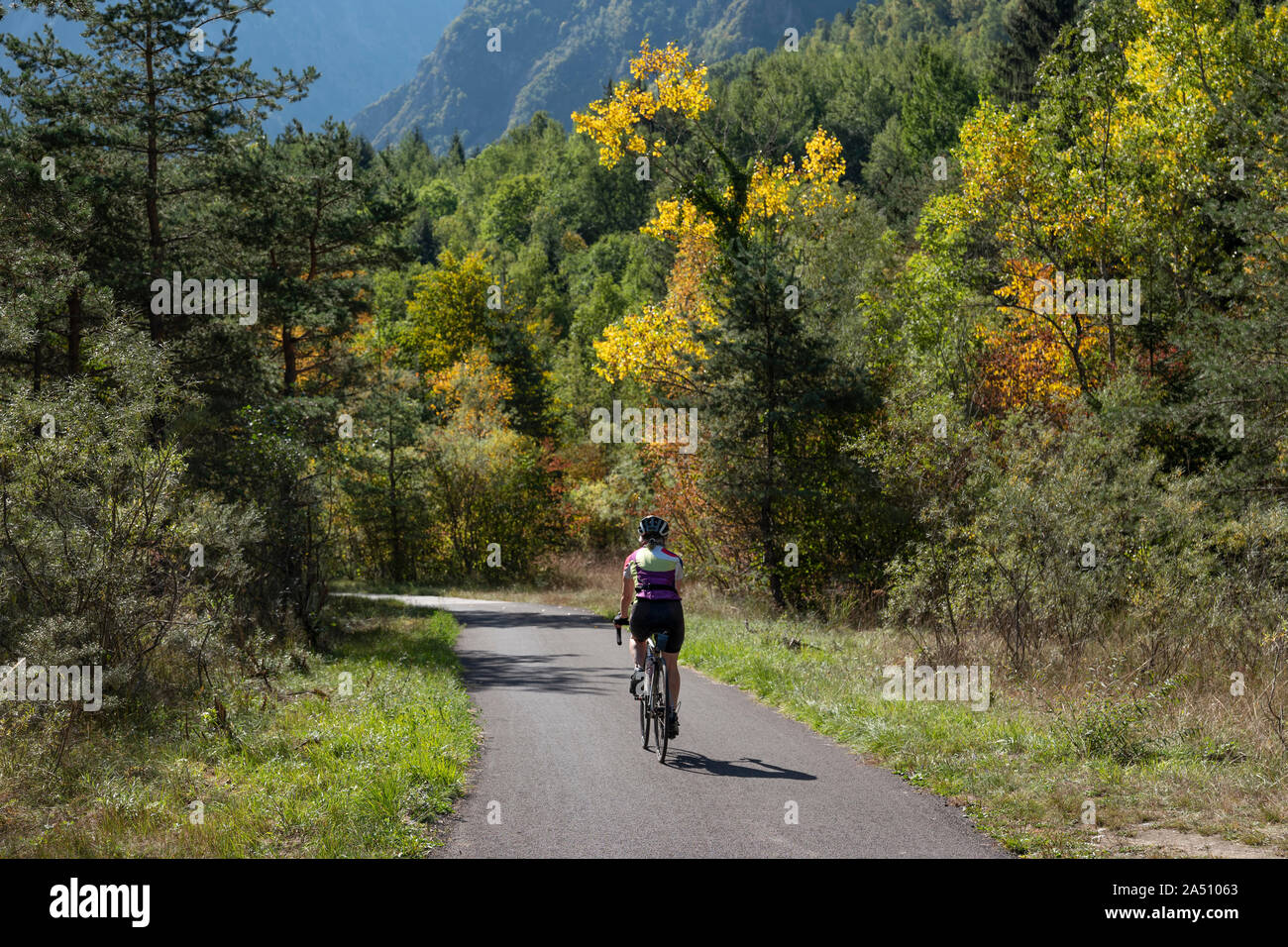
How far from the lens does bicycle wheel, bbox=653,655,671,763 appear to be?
8.70 meters

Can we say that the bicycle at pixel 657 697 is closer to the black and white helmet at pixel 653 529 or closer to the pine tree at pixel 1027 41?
the black and white helmet at pixel 653 529

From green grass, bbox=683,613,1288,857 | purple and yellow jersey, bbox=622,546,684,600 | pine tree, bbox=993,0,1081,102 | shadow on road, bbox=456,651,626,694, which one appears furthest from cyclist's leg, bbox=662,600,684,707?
pine tree, bbox=993,0,1081,102

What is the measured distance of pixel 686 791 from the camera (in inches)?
299

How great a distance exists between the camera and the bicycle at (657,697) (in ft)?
28.8

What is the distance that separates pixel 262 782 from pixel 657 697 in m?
3.61

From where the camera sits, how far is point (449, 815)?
7.08m

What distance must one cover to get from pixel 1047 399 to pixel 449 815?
23765 mm

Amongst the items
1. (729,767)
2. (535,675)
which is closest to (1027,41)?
(535,675)

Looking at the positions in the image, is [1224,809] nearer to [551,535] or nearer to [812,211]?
[812,211]

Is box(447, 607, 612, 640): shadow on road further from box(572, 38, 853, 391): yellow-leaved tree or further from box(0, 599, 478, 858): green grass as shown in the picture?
box(0, 599, 478, 858): green grass

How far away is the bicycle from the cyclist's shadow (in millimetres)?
192

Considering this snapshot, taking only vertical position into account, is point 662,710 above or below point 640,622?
below

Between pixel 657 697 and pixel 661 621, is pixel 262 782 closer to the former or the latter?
pixel 657 697
